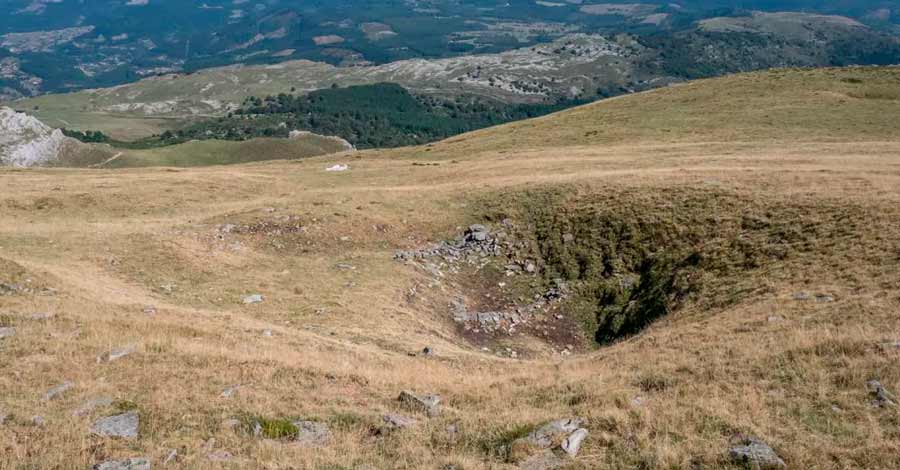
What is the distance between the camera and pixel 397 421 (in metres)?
13.9

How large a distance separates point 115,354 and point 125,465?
6.81 meters

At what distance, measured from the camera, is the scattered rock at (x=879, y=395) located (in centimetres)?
1227

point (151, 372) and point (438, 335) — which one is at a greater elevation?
point (151, 372)

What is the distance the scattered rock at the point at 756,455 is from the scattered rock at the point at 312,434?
28.2 feet

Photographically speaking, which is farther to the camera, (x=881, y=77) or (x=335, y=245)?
(x=881, y=77)

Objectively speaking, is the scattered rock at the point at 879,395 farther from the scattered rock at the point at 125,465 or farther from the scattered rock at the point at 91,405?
Answer: the scattered rock at the point at 91,405

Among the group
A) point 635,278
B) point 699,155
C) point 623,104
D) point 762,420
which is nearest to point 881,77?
point 623,104

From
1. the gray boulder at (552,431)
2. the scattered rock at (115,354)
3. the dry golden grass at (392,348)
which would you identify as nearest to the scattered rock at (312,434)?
the dry golden grass at (392,348)

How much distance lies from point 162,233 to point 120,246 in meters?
3.09

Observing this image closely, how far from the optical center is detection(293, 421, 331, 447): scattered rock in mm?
12765

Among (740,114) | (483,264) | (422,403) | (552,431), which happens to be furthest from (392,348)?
(740,114)

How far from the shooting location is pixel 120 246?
34.5m

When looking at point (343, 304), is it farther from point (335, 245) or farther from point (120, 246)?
point (120, 246)

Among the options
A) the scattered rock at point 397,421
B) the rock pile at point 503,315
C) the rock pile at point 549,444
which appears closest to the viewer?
the rock pile at point 549,444
